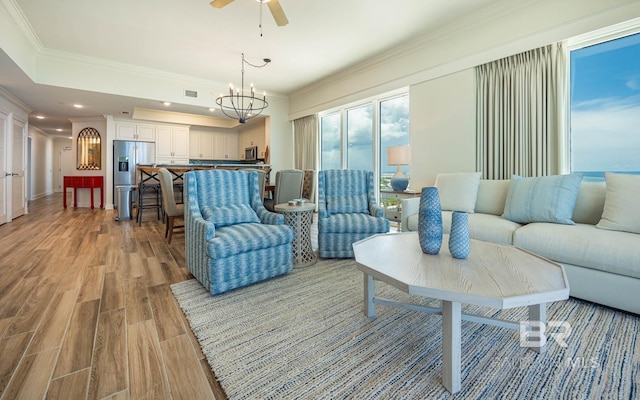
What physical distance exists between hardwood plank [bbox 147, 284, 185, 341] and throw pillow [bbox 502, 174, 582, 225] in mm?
2917

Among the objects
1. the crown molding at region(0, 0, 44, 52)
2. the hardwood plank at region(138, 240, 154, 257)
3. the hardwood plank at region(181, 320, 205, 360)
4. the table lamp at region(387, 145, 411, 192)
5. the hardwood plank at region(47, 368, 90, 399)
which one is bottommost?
the hardwood plank at region(47, 368, 90, 399)

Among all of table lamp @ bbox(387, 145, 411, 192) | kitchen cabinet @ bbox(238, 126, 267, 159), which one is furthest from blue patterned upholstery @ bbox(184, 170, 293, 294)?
kitchen cabinet @ bbox(238, 126, 267, 159)

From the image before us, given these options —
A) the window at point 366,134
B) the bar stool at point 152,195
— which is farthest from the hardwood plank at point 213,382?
the bar stool at point 152,195

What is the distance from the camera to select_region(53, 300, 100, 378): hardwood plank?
1377 mm

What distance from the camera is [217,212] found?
2590 mm

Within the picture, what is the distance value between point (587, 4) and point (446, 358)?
11.7 feet

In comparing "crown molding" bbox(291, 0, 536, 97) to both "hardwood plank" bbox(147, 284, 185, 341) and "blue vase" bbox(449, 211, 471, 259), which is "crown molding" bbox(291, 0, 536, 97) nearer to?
"blue vase" bbox(449, 211, 471, 259)

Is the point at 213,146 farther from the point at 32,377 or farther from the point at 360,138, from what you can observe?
the point at 32,377

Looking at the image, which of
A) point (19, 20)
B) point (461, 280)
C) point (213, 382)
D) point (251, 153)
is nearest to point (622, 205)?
point (461, 280)

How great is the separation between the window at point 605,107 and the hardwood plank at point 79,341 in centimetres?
431

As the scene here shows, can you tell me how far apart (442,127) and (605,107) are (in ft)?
5.24

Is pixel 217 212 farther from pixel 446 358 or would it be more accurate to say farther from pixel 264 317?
pixel 446 358

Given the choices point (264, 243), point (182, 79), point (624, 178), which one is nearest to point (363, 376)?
point (264, 243)

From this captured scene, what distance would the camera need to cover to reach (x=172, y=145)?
7598mm
